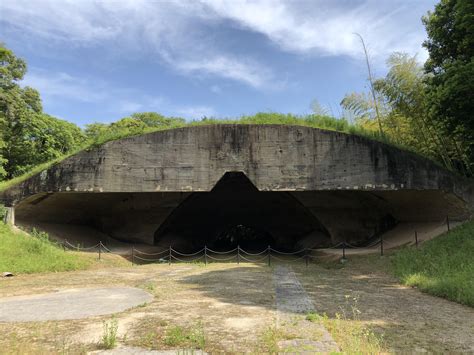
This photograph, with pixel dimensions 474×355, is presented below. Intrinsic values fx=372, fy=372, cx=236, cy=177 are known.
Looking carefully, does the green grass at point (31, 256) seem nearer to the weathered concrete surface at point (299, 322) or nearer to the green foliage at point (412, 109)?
the weathered concrete surface at point (299, 322)

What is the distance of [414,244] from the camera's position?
14.1 m

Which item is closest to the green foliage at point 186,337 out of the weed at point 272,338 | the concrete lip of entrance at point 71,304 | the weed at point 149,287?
the weed at point 272,338

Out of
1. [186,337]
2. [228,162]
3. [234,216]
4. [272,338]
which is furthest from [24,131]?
[272,338]

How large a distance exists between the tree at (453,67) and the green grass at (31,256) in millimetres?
13537

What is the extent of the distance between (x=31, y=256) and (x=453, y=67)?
1493 cm

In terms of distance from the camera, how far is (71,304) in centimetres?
697

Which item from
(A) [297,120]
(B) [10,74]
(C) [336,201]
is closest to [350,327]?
(A) [297,120]

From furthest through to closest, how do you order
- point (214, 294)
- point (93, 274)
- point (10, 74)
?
point (10, 74) → point (93, 274) → point (214, 294)

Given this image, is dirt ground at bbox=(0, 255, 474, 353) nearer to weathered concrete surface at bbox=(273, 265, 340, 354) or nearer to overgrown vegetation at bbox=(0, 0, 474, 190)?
weathered concrete surface at bbox=(273, 265, 340, 354)

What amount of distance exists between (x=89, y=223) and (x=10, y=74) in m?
11.9

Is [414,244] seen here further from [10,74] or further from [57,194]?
[10,74]

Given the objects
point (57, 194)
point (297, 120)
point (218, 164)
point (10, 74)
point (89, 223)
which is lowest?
point (89, 223)

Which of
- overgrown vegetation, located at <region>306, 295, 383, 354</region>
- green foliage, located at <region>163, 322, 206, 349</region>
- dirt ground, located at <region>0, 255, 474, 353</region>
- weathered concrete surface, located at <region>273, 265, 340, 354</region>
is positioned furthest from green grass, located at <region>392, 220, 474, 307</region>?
green foliage, located at <region>163, 322, 206, 349</region>

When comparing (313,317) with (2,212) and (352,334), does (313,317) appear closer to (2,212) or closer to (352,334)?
(352,334)
